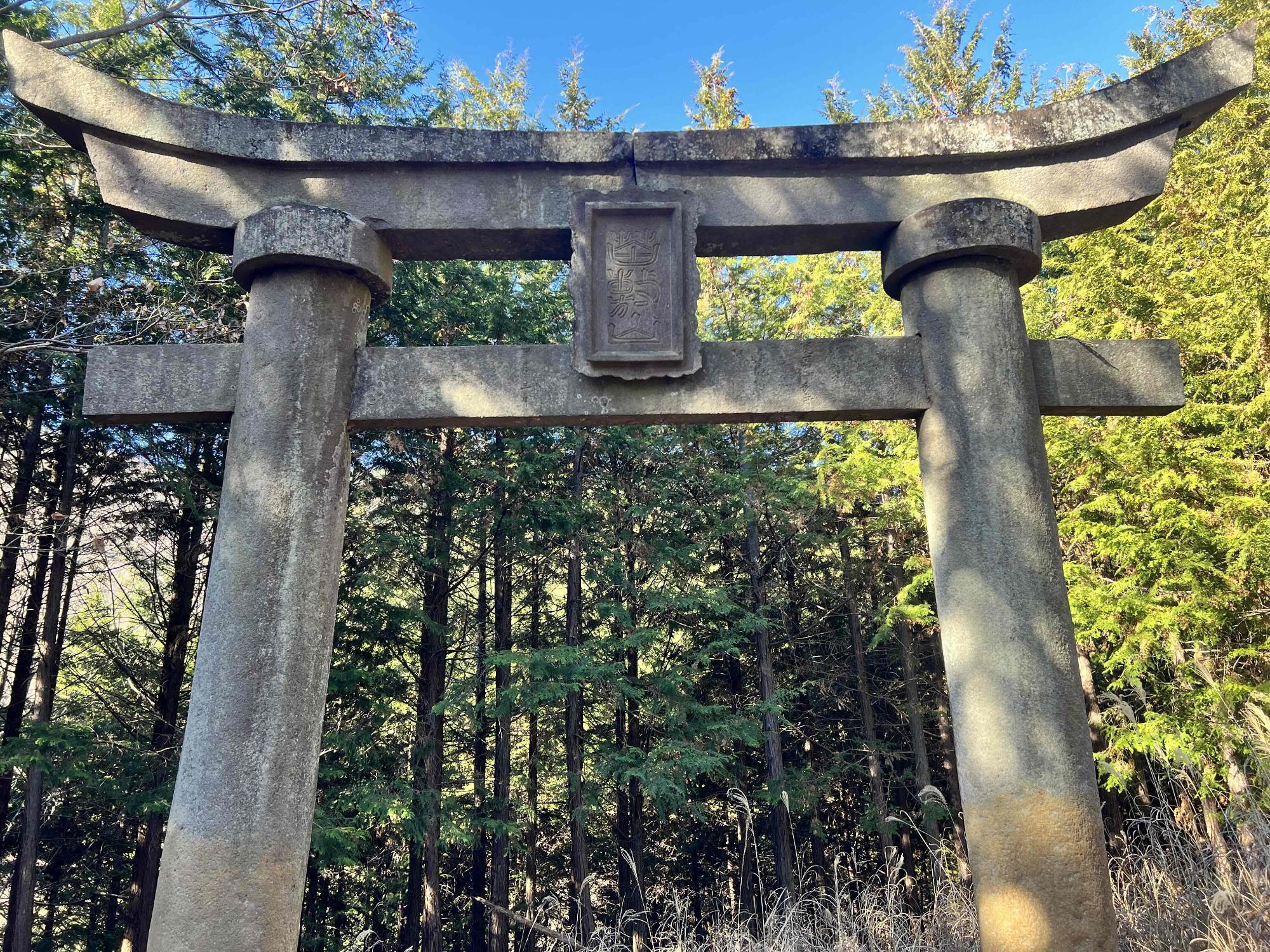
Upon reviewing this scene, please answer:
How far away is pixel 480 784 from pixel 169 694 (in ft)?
13.3

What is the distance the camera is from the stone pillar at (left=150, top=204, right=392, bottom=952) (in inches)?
117

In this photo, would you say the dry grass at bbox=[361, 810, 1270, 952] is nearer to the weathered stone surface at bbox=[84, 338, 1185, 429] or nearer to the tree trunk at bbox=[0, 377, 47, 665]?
the weathered stone surface at bbox=[84, 338, 1185, 429]

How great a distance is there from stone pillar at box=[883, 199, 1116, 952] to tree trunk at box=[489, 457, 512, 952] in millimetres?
6551

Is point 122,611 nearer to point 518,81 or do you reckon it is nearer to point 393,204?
point 518,81

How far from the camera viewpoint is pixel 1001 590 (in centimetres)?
336

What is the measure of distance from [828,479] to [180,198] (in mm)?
9035

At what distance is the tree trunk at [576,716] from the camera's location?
10.1 meters

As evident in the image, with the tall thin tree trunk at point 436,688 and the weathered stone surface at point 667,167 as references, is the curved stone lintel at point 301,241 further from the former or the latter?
the tall thin tree trunk at point 436,688

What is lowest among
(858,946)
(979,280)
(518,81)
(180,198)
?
(858,946)

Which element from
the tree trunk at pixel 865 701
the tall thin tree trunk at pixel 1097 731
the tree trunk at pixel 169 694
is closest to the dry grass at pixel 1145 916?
the tall thin tree trunk at pixel 1097 731

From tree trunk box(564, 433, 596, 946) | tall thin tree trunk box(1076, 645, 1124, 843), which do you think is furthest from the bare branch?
tall thin tree trunk box(1076, 645, 1124, 843)

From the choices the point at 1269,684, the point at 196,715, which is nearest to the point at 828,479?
the point at 1269,684

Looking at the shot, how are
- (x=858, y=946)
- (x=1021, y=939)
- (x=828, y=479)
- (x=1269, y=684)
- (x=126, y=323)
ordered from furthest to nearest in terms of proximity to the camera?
(x=828, y=479), (x=126, y=323), (x=1269, y=684), (x=858, y=946), (x=1021, y=939)

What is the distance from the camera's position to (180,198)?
12.4 feet
